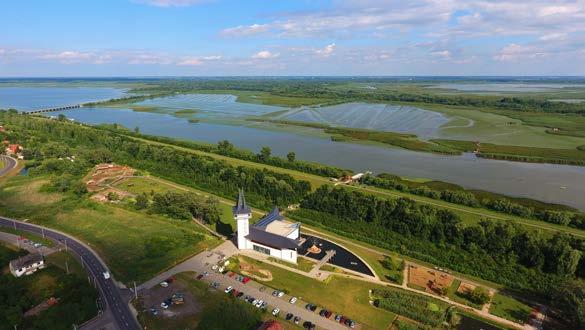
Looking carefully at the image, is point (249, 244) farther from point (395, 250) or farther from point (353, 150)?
point (353, 150)

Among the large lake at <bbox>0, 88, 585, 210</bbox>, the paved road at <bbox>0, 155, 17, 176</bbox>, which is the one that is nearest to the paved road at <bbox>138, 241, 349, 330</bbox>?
the large lake at <bbox>0, 88, 585, 210</bbox>

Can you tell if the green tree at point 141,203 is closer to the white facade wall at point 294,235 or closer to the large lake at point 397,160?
the white facade wall at point 294,235

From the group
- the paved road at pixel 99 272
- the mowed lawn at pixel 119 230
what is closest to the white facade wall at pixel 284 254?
the mowed lawn at pixel 119 230

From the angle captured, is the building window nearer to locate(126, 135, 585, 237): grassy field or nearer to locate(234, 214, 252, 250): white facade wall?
locate(234, 214, 252, 250): white facade wall

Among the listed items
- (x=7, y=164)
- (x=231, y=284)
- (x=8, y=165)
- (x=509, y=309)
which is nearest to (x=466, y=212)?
(x=509, y=309)

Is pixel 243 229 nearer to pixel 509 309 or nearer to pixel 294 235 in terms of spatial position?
pixel 294 235
